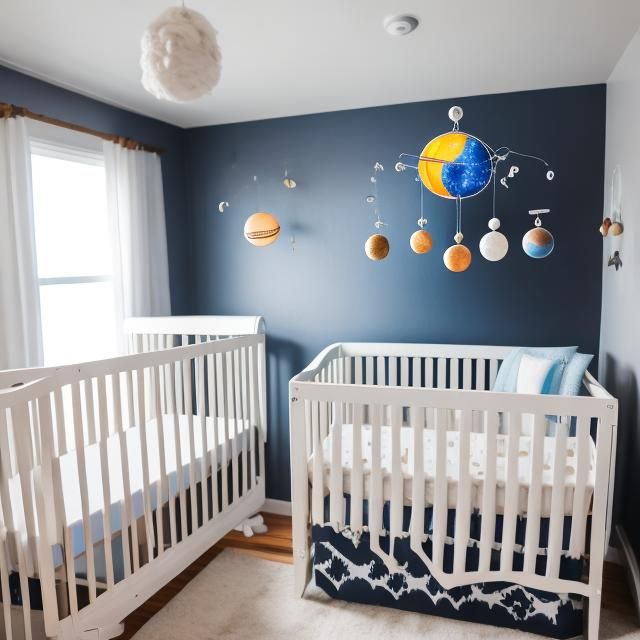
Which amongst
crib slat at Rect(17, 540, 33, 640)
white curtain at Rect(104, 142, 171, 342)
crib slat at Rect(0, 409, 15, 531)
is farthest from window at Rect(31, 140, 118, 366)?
crib slat at Rect(17, 540, 33, 640)

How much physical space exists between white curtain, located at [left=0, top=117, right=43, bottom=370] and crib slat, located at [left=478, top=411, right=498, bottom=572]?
1.76 m

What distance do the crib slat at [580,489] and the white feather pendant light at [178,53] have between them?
1465 millimetres

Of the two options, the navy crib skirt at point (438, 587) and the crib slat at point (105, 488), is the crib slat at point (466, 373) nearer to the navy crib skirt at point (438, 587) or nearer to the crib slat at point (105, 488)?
the navy crib skirt at point (438, 587)

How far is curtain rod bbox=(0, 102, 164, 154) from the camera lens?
212 centimetres

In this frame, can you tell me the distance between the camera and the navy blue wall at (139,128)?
2.25 meters

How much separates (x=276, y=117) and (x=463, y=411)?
6.59 feet

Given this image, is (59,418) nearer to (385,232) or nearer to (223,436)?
(223,436)

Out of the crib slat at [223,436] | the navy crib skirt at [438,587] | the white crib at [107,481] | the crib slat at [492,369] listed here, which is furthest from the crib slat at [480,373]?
the crib slat at [223,436]

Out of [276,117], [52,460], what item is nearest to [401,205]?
[276,117]

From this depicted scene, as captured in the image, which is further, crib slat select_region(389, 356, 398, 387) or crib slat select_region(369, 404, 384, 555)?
crib slat select_region(389, 356, 398, 387)

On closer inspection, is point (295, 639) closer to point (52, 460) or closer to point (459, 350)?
point (52, 460)

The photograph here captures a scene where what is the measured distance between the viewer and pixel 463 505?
5.86 ft

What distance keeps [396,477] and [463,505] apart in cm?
24

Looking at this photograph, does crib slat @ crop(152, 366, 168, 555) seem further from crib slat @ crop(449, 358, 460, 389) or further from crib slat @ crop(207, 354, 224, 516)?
crib slat @ crop(449, 358, 460, 389)
